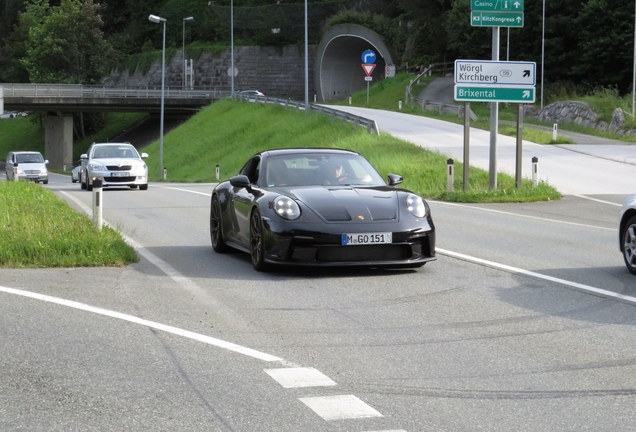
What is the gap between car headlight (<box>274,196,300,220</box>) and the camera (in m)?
11.1

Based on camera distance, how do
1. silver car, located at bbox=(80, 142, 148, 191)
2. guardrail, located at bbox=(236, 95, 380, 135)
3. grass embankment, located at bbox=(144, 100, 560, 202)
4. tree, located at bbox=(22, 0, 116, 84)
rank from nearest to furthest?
grass embankment, located at bbox=(144, 100, 560, 202) < silver car, located at bbox=(80, 142, 148, 191) < guardrail, located at bbox=(236, 95, 380, 135) < tree, located at bbox=(22, 0, 116, 84)

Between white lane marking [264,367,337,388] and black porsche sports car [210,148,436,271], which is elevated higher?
black porsche sports car [210,148,436,271]

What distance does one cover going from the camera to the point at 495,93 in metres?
24.9

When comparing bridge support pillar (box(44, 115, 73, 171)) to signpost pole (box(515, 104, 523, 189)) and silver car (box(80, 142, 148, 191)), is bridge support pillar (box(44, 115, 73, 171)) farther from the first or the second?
signpost pole (box(515, 104, 523, 189))

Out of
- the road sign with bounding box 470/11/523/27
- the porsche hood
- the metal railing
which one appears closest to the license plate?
the porsche hood

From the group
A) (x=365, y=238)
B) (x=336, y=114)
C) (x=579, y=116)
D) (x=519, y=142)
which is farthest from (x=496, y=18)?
(x=579, y=116)

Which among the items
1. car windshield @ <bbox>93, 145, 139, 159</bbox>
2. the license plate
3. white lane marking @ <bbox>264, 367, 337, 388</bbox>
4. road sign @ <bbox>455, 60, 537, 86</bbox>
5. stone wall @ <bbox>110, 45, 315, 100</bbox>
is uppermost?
stone wall @ <bbox>110, 45, 315, 100</bbox>

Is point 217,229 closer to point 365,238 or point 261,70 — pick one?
point 365,238

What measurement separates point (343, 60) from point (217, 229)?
8181cm

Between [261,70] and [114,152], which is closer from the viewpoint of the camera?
[114,152]

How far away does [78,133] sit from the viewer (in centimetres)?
10794

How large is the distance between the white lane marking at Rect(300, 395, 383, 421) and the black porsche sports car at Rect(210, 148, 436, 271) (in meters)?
4.98

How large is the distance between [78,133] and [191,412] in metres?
105

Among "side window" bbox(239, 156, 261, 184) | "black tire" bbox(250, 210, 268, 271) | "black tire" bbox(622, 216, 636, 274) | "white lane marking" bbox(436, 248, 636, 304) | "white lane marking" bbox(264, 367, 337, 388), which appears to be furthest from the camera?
"side window" bbox(239, 156, 261, 184)
